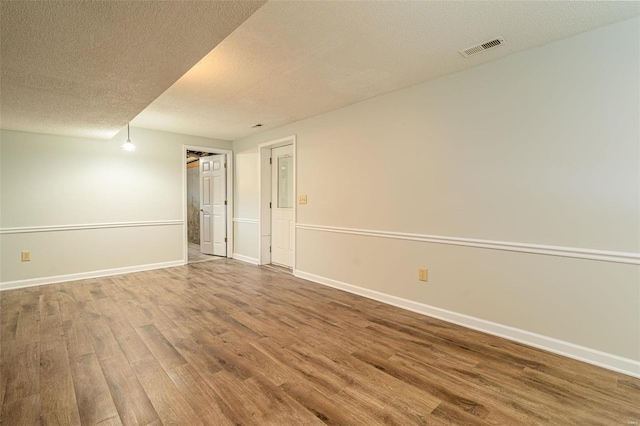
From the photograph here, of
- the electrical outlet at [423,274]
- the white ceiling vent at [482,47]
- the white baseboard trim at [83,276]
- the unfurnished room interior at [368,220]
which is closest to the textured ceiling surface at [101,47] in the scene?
the unfurnished room interior at [368,220]

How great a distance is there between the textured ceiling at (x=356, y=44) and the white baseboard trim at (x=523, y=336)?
7.62 feet

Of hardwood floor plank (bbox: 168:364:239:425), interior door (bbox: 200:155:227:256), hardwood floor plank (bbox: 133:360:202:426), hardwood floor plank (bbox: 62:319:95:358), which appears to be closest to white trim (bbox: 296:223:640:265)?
hardwood floor plank (bbox: 168:364:239:425)

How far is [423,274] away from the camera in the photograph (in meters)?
3.06

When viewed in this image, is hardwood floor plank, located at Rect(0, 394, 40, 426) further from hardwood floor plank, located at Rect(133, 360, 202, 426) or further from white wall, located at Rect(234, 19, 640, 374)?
white wall, located at Rect(234, 19, 640, 374)

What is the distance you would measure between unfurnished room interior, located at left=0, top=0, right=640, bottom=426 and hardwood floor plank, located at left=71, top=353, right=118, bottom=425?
0.05ft

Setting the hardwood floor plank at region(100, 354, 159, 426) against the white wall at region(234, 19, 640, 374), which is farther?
the white wall at region(234, 19, 640, 374)

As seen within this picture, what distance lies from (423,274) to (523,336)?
37.6 inches

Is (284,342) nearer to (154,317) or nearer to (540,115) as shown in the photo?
(154,317)

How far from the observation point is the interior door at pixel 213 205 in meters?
6.08

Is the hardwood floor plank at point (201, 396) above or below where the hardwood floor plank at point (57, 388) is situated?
above

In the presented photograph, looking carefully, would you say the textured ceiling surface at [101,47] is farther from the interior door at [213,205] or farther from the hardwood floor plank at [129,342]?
the interior door at [213,205]

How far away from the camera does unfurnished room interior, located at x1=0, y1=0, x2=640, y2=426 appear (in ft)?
5.65

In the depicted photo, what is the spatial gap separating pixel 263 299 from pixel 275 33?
9.04ft

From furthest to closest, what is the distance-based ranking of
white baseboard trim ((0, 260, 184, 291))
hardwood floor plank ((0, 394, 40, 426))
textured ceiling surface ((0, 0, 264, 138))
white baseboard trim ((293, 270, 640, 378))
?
white baseboard trim ((0, 260, 184, 291)) < white baseboard trim ((293, 270, 640, 378)) < hardwood floor plank ((0, 394, 40, 426)) < textured ceiling surface ((0, 0, 264, 138))
